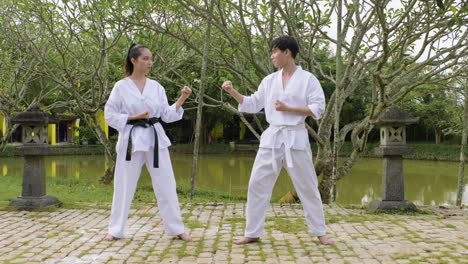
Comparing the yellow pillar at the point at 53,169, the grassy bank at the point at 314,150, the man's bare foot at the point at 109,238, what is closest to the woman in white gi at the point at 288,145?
the man's bare foot at the point at 109,238

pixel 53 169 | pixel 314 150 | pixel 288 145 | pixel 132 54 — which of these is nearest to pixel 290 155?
pixel 288 145

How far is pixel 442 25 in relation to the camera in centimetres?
508

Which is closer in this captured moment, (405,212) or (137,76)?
(137,76)

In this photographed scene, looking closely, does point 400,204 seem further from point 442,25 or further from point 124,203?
point 124,203

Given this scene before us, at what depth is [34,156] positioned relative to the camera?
558 centimetres

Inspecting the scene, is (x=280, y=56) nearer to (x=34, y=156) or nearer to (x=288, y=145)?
(x=288, y=145)

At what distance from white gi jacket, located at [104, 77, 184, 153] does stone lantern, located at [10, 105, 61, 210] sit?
6.95 feet

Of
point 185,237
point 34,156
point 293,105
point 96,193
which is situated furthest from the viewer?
point 96,193

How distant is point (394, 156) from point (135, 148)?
2.97 meters

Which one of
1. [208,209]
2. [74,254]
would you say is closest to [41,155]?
[208,209]

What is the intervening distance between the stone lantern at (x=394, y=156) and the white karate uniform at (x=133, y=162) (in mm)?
2499

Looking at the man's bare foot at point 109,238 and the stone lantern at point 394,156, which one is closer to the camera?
the man's bare foot at point 109,238

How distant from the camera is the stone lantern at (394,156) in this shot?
5.23 meters

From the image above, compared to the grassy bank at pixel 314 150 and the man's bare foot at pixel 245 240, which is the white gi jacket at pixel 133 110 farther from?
the grassy bank at pixel 314 150
